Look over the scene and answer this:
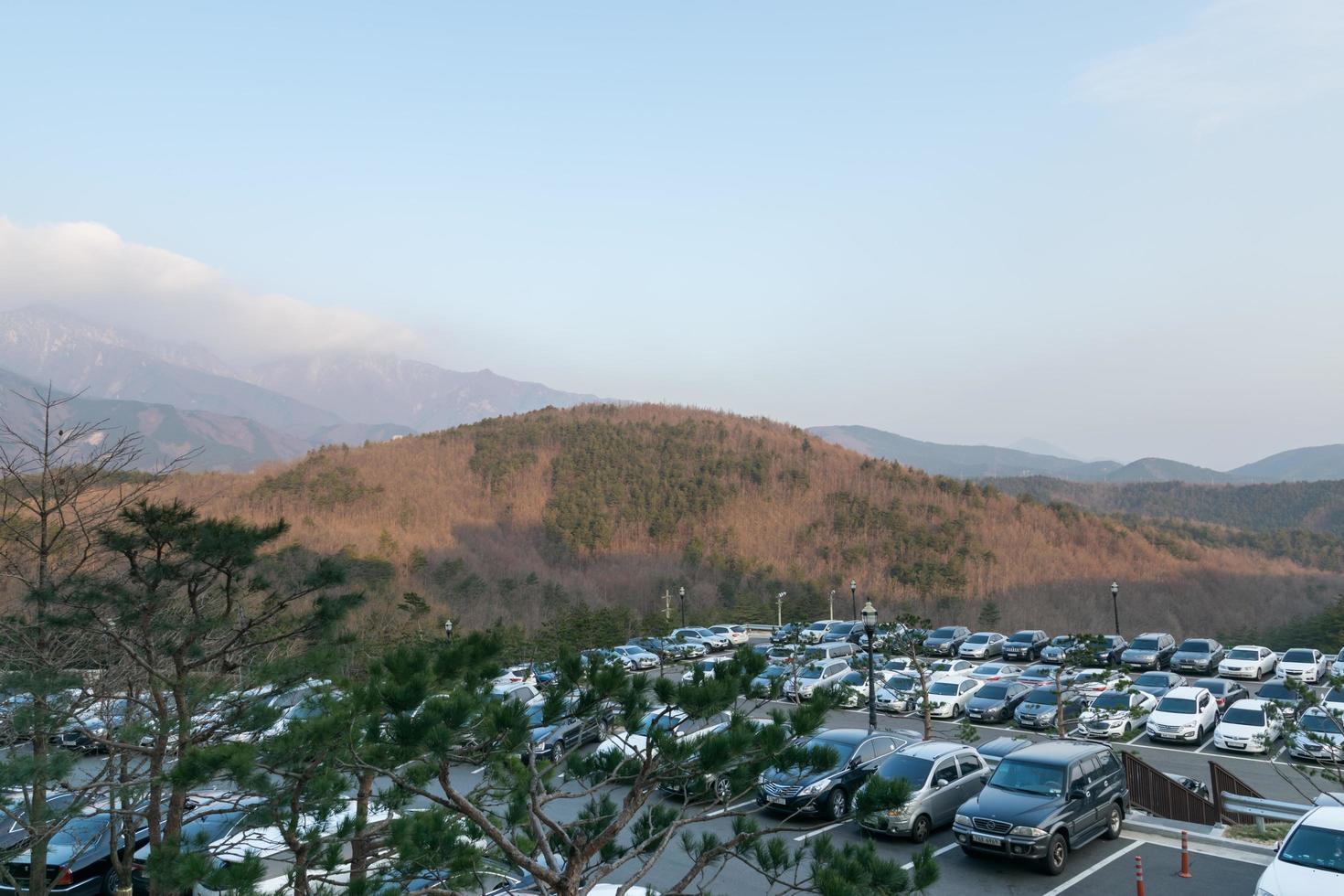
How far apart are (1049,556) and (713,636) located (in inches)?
1367

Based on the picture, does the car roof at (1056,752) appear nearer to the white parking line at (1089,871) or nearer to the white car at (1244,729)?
the white parking line at (1089,871)

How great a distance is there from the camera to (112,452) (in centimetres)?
939

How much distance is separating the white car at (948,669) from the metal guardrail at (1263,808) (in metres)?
13.9

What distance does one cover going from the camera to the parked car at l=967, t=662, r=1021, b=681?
2800 cm

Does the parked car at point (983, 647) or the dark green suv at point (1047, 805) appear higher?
the dark green suv at point (1047, 805)

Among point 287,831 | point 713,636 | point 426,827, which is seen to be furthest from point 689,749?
point 713,636

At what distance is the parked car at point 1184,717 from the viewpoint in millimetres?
20562

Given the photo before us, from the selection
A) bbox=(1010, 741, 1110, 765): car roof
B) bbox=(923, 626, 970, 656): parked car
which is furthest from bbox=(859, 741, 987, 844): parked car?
bbox=(923, 626, 970, 656): parked car

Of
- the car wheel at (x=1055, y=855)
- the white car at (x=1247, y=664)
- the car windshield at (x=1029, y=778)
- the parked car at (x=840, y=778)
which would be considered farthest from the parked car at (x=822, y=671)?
the car wheel at (x=1055, y=855)

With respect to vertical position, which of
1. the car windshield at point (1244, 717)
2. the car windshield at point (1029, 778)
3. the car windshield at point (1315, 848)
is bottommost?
the car windshield at point (1244, 717)

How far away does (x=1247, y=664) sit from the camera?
95.1ft

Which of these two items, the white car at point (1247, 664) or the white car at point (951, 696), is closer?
the white car at point (951, 696)

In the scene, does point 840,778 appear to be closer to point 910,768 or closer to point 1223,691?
point 910,768

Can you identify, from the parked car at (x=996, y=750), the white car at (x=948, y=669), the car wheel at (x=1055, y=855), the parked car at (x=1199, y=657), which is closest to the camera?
the car wheel at (x=1055, y=855)
